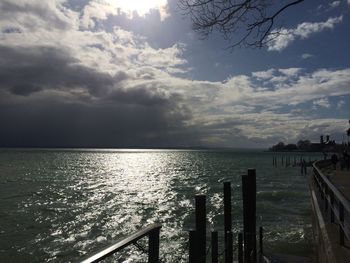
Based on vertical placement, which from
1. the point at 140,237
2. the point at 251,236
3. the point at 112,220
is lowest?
the point at 112,220

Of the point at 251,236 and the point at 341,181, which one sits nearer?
the point at 251,236

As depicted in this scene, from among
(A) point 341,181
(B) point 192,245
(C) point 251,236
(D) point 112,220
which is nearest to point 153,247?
(B) point 192,245

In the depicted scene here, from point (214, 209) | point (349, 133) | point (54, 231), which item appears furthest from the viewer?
point (349, 133)

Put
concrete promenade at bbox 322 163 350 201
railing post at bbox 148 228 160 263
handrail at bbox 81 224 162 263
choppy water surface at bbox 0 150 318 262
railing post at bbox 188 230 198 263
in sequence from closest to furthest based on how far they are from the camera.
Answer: handrail at bbox 81 224 162 263, railing post at bbox 148 228 160 263, railing post at bbox 188 230 198 263, concrete promenade at bbox 322 163 350 201, choppy water surface at bbox 0 150 318 262

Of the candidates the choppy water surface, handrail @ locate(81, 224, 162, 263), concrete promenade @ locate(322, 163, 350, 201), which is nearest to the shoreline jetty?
handrail @ locate(81, 224, 162, 263)

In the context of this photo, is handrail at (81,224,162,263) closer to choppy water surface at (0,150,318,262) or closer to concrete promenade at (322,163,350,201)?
concrete promenade at (322,163,350,201)

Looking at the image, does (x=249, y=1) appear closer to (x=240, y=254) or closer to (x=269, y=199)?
(x=240, y=254)

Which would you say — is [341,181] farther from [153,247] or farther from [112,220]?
[153,247]

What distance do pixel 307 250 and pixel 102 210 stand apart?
1543 centimetres

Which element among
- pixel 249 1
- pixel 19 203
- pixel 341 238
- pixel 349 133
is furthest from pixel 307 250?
pixel 349 133

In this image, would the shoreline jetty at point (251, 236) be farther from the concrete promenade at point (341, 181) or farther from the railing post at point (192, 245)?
the concrete promenade at point (341, 181)

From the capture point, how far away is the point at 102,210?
27.0 metres

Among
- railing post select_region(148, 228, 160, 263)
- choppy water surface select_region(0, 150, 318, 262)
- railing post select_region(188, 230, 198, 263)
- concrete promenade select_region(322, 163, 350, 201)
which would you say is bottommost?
choppy water surface select_region(0, 150, 318, 262)

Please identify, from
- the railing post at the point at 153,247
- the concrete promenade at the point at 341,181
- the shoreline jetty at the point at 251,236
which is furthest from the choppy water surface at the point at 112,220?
the railing post at the point at 153,247
